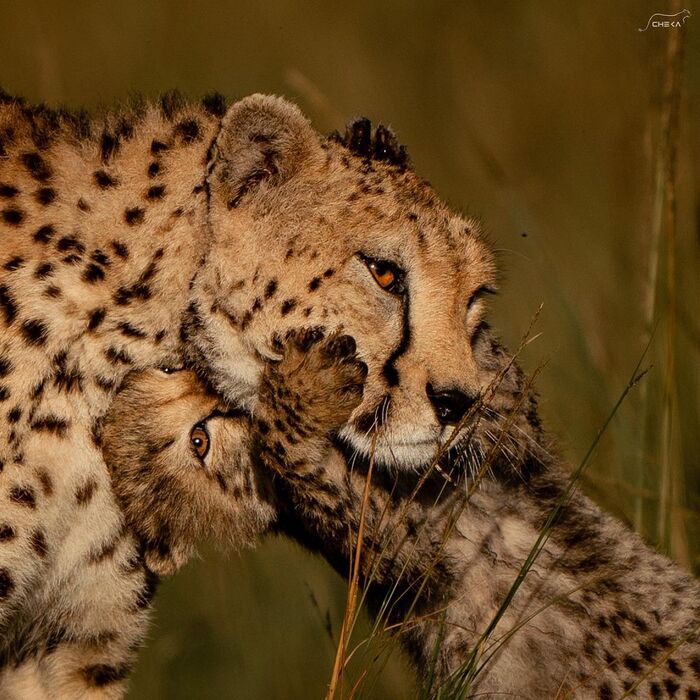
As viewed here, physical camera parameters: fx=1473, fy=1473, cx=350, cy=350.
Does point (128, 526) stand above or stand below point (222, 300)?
below

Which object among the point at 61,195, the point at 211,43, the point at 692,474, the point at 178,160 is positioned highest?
the point at 211,43

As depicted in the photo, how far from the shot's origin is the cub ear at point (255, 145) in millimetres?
3277

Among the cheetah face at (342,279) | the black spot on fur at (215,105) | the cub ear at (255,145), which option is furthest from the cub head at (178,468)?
the black spot on fur at (215,105)

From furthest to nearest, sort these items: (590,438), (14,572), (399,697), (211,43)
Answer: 1. (211,43)
2. (590,438)
3. (399,697)
4. (14,572)

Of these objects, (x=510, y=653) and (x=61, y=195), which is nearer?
(x=61, y=195)

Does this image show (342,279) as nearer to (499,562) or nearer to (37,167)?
(37,167)

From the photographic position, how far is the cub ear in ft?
10.8

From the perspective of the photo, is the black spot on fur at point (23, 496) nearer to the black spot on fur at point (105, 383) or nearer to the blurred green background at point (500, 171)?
the black spot on fur at point (105, 383)

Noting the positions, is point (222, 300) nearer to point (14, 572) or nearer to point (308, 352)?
point (308, 352)

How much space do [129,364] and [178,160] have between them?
0.48m

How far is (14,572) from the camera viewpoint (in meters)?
3.07

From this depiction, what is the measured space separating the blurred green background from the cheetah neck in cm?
17

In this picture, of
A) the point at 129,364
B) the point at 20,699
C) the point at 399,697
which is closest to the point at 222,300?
the point at 129,364

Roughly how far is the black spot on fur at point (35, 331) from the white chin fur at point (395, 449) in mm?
673
